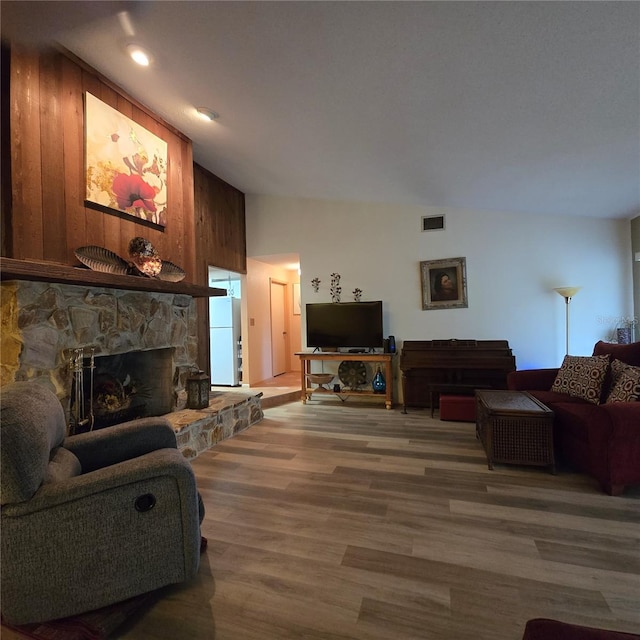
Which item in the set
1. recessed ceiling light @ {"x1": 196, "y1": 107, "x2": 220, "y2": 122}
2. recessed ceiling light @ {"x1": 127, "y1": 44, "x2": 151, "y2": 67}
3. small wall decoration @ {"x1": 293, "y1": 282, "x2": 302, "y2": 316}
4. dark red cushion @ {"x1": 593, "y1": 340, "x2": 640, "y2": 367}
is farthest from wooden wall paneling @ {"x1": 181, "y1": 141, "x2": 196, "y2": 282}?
dark red cushion @ {"x1": 593, "y1": 340, "x2": 640, "y2": 367}

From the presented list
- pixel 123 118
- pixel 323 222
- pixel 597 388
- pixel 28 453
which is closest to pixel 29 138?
pixel 123 118

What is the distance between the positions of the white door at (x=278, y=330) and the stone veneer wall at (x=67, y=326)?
2.96 metres

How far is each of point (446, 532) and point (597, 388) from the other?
1.94 metres

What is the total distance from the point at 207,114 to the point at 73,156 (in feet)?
3.87

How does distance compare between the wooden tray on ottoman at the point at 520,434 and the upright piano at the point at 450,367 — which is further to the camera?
the upright piano at the point at 450,367

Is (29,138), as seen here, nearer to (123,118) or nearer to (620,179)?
(123,118)

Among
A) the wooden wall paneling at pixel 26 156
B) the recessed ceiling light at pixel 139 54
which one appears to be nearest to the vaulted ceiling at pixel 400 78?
the recessed ceiling light at pixel 139 54

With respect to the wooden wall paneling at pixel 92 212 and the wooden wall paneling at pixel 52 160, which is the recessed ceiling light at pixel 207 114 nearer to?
the wooden wall paneling at pixel 92 212

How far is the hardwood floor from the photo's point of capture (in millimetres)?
1241

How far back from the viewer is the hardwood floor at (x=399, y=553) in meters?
1.24

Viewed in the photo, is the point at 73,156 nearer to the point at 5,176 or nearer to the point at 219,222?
Answer: the point at 5,176

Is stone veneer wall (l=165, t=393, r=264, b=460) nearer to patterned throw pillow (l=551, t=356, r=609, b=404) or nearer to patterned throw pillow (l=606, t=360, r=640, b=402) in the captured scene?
patterned throw pillow (l=551, t=356, r=609, b=404)

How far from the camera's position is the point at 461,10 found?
1.61m

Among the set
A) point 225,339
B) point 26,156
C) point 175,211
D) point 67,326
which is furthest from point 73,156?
point 225,339
